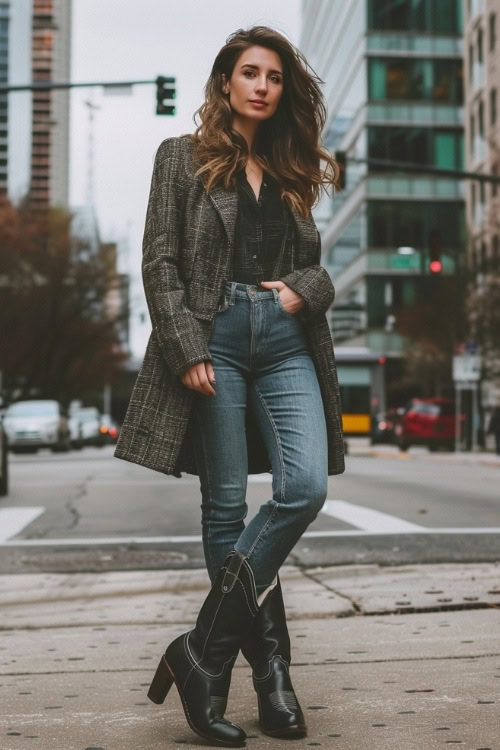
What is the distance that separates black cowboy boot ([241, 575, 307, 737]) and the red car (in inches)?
1308

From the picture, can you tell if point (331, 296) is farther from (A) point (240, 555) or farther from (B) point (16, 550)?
(B) point (16, 550)

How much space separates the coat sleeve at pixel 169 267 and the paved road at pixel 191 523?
13.4 ft

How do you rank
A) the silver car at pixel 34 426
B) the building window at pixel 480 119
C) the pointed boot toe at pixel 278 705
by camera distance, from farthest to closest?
the building window at pixel 480 119, the silver car at pixel 34 426, the pointed boot toe at pixel 278 705

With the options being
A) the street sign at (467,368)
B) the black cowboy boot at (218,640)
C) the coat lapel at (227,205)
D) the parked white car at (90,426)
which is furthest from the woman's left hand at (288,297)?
the parked white car at (90,426)

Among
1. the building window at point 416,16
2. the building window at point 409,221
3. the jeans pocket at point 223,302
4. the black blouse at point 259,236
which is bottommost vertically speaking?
the jeans pocket at point 223,302

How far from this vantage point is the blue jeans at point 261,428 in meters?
3.38

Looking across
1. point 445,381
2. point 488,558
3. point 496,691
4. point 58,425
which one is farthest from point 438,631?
point 445,381

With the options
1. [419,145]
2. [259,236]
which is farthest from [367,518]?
[419,145]

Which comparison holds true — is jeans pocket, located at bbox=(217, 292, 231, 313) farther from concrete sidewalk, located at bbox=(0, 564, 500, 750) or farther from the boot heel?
concrete sidewalk, located at bbox=(0, 564, 500, 750)

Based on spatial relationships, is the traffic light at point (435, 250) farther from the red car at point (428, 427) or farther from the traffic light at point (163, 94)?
the red car at point (428, 427)

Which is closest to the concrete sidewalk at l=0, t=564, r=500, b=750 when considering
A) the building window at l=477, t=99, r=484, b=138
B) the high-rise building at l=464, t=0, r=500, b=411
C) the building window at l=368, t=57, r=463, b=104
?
the high-rise building at l=464, t=0, r=500, b=411

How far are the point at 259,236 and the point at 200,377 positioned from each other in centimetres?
46

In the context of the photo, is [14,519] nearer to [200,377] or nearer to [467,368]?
[200,377]

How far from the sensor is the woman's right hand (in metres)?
3.39
